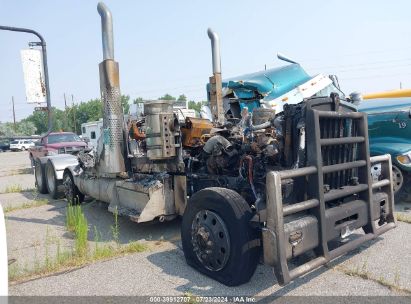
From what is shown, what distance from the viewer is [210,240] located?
3680mm

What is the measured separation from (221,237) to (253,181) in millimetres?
910

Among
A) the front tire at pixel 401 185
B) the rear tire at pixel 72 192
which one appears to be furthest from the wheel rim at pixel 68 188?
the front tire at pixel 401 185

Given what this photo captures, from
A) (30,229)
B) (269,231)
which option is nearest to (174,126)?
(269,231)

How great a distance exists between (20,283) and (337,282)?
3.18m

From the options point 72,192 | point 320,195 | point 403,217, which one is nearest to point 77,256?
point 320,195

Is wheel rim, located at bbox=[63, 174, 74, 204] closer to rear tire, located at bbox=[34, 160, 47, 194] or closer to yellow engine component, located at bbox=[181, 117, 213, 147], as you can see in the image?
rear tire, located at bbox=[34, 160, 47, 194]

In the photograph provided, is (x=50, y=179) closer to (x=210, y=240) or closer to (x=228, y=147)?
(x=228, y=147)

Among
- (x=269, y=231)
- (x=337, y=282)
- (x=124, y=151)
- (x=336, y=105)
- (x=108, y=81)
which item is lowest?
(x=337, y=282)

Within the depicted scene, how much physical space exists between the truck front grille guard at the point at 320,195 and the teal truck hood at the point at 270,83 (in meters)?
4.12

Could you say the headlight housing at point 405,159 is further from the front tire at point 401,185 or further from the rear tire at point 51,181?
the rear tire at point 51,181

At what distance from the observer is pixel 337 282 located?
355 centimetres

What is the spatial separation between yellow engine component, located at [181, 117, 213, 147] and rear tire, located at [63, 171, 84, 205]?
359 centimetres

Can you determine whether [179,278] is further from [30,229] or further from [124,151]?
[30,229]

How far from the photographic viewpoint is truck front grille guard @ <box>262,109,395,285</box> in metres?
3.06
